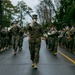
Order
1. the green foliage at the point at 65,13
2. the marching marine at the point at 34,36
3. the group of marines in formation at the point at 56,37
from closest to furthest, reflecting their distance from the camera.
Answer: the marching marine at the point at 34,36 → the group of marines in formation at the point at 56,37 → the green foliage at the point at 65,13

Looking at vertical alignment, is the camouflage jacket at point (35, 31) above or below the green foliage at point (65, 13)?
below

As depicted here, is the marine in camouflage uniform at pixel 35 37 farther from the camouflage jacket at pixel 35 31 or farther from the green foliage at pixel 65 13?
the green foliage at pixel 65 13

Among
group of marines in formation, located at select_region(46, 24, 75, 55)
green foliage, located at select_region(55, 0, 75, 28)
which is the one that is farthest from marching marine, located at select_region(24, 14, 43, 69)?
green foliage, located at select_region(55, 0, 75, 28)

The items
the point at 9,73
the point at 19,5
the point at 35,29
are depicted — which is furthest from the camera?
the point at 19,5

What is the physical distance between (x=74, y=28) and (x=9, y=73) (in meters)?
11.7

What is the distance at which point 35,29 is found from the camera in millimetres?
13805

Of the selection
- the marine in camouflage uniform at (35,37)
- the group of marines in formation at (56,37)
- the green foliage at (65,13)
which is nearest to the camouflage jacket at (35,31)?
the marine in camouflage uniform at (35,37)

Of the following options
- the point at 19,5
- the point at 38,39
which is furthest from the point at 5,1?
the point at 38,39

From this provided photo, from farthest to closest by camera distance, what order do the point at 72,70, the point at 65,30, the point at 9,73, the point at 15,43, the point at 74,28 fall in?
the point at 65,30, the point at 74,28, the point at 15,43, the point at 72,70, the point at 9,73

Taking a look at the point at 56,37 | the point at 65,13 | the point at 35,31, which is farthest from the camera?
the point at 65,13

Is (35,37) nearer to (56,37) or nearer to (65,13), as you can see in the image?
(56,37)

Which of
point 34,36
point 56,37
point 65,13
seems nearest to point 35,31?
point 34,36

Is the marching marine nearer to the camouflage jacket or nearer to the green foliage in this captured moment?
the camouflage jacket

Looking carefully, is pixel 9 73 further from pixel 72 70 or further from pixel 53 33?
pixel 53 33
